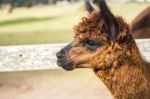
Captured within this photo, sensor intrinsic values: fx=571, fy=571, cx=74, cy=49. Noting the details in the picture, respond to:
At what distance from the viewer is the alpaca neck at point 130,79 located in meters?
3.78

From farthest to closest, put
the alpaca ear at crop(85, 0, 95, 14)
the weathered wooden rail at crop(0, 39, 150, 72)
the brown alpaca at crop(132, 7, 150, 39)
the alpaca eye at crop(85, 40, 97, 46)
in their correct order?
the brown alpaca at crop(132, 7, 150, 39) < the weathered wooden rail at crop(0, 39, 150, 72) < the alpaca ear at crop(85, 0, 95, 14) < the alpaca eye at crop(85, 40, 97, 46)

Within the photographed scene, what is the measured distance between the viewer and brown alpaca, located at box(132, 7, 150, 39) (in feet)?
17.1

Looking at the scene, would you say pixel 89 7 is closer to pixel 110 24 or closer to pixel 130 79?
pixel 110 24

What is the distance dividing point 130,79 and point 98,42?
0.32 m

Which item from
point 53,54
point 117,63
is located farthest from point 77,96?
point 117,63

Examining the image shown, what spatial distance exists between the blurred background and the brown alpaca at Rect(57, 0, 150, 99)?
237 cm

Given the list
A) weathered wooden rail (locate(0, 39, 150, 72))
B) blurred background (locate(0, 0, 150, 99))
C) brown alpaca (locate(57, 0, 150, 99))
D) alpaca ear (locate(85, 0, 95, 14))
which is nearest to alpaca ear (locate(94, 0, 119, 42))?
brown alpaca (locate(57, 0, 150, 99))

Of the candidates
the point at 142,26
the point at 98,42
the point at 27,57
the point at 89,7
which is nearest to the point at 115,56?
the point at 98,42

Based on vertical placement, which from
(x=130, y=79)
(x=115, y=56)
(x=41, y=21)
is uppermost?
(x=115, y=56)

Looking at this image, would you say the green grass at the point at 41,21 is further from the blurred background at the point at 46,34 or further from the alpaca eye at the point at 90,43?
the alpaca eye at the point at 90,43

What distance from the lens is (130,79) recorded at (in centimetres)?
379

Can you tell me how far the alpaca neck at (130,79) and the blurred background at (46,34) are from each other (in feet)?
7.84

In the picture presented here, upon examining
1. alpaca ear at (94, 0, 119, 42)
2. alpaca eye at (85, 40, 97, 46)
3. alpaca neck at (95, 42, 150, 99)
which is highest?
alpaca ear at (94, 0, 119, 42)

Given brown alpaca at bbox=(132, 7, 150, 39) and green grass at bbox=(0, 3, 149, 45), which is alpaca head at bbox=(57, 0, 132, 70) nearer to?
brown alpaca at bbox=(132, 7, 150, 39)
